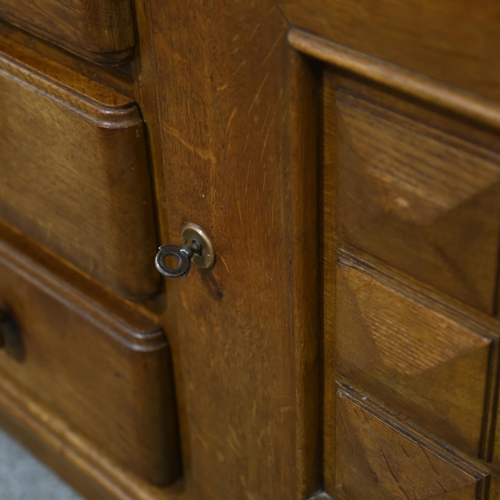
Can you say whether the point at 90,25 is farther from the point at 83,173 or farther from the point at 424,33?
the point at 424,33

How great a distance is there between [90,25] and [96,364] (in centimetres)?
32

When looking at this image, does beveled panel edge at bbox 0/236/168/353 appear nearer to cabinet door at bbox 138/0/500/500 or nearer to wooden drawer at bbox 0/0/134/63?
cabinet door at bbox 138/0/500/500

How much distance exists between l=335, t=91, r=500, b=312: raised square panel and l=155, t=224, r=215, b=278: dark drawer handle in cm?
12

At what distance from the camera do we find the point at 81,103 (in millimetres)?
569

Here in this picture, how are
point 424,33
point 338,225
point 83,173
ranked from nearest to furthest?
point 424,33, point 338,225, point 83,173

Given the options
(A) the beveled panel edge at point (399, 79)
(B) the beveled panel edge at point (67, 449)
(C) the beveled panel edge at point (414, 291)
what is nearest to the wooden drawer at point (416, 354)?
(C) the beveled panel edge at point (414, 291)

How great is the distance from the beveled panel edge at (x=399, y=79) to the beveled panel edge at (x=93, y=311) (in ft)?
1.05

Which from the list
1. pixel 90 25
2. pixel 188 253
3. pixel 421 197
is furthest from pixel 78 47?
pixel 421 197

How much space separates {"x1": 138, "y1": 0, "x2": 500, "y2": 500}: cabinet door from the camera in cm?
39

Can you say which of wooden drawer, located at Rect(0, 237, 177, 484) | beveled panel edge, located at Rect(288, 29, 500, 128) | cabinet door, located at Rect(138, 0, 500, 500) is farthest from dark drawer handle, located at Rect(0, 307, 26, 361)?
beveled panel edge, located at Rect(288, 29, 500, 128)

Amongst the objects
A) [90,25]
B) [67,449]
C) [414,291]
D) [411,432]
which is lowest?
[67,449]

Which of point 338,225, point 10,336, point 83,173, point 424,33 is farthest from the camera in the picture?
point 10,336

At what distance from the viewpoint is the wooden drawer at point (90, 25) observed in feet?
1.69

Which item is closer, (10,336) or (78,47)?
(78,47)
